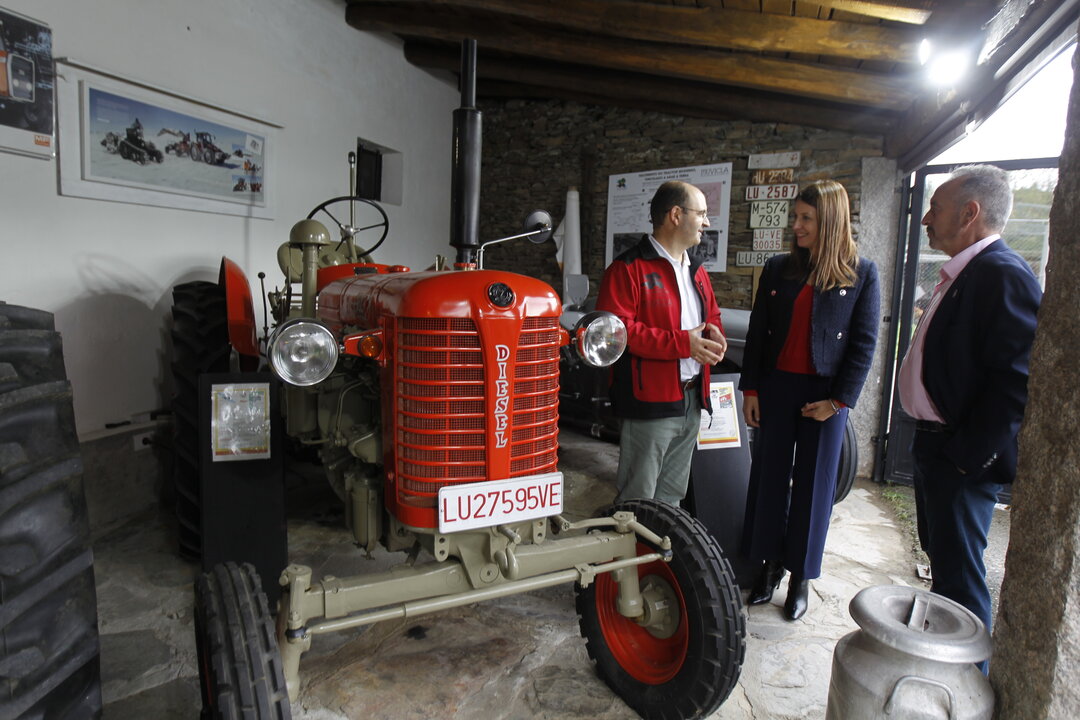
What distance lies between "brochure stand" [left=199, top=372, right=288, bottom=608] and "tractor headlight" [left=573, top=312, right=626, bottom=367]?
134 centimetres

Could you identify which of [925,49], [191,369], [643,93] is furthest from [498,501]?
[643,93]

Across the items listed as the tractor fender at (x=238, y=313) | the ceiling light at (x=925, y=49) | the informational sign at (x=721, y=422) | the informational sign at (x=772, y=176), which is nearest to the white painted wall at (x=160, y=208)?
the tractor fender at (x=238, y=313)

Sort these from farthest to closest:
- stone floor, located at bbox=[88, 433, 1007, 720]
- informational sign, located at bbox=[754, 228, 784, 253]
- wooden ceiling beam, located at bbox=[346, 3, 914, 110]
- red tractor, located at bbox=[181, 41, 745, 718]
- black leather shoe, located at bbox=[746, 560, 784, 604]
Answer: informational sign, located at bbox=[754, 228, 784, 253]
wooden ceiling beam, located at bbox=[346, 3, 914, 110]
black leather shoe, located at bbox=[746, 560, 784, 604]
stone floor, located at bbox=[88, 433, 1007, 720]
red tractor, located at bbox=[181, 41, 745, 718]

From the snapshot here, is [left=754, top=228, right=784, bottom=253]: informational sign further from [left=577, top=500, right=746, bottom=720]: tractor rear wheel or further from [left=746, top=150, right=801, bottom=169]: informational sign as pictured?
[left=577, top=500, right=746, bottom=720]: tractor rear wheel

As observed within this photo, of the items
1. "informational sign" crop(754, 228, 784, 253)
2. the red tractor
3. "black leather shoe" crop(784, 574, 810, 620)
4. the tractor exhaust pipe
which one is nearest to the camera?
the red tractor

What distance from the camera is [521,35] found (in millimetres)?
4730

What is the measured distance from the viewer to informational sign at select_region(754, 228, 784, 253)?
4891mm

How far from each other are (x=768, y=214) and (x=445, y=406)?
400 centimetres

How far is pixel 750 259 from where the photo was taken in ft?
16.4

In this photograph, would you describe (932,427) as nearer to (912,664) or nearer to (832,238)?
(832,238)

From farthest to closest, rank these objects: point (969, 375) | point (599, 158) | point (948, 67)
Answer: point (599, 158) → point (948, 67) → point (969, 375)

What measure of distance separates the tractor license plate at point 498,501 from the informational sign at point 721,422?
1.23 m

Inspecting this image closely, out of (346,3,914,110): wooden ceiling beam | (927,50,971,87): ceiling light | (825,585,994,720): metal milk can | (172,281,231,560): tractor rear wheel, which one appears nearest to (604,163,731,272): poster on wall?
(346,3,914,110): wooden ceiling beam

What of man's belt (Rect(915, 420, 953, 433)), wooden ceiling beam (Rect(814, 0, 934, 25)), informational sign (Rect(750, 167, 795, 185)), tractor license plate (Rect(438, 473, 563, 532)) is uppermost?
wooden ceiling beam (Rect(814, 0, 934, 25))
